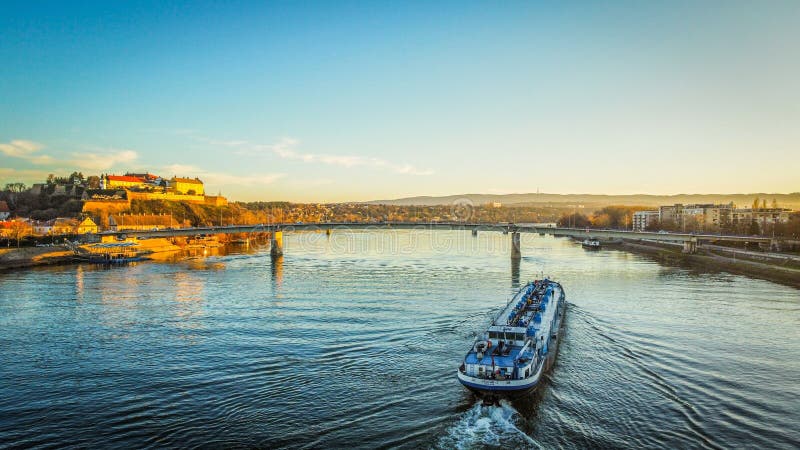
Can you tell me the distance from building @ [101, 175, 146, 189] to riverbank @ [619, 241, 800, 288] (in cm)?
11134

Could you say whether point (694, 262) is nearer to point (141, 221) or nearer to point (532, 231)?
point (532, 231)

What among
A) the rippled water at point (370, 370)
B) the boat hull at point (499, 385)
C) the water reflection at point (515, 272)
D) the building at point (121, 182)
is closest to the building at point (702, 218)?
the water reflection at point (515, 272)

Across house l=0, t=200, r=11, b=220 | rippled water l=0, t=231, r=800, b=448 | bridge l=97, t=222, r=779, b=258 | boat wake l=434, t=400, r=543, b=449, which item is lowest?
boat wake l=434, t=400, r=543, b=449

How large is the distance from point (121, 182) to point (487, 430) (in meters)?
132

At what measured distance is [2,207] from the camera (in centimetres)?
9206

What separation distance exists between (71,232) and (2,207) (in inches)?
1157

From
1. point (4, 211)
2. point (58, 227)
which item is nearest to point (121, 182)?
point (4, 211)

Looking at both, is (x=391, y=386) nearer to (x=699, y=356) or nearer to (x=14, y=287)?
(x=699, y=356)

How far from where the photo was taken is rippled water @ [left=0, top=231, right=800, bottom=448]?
45.1 feet

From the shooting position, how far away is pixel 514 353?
58.0 feet

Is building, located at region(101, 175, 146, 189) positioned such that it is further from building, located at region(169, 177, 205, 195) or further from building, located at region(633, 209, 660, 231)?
building, located at region(633, 209, 660, 231)

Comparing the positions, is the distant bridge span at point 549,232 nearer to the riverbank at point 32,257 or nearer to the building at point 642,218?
the riverbank at point 32,257

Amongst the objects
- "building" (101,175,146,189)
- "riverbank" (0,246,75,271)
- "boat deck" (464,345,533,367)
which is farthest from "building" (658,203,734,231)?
"building" (101,175,146,189)

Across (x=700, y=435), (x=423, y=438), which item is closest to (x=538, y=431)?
(x=423, y=438)
